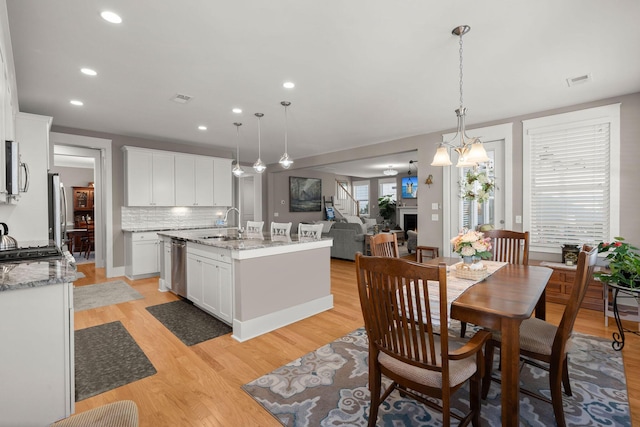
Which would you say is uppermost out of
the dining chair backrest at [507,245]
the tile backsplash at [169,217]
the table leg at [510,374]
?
the tile backsplash at [169,217]

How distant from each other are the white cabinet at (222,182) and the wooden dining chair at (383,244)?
4.93m

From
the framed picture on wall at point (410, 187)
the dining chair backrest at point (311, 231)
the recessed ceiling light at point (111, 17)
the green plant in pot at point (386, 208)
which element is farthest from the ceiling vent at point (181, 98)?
the green plant in pot at point (386, 208)

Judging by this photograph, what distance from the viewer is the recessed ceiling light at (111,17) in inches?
83.5

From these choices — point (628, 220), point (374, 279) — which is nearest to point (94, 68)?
point (374, 279)

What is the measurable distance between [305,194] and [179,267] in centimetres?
656

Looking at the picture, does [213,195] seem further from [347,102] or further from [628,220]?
[628,220]

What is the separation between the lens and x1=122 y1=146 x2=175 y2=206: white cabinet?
5.46 meters

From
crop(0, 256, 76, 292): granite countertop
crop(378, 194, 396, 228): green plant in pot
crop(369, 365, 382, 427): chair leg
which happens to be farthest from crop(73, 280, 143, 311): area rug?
crop(378, 194, 396, 228): green plant in pot

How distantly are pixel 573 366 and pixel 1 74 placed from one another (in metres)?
4.63

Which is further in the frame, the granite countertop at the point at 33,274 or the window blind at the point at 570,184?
the window blind at the point at 570,184

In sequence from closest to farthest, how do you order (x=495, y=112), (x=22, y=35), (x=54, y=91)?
1. (x=22, y=35)
2. (x=54, y=91)
3. (x=495, y=112)

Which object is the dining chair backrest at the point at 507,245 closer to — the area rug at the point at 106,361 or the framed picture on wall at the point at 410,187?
the area rug at the point at 106,361

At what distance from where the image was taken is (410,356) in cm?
147

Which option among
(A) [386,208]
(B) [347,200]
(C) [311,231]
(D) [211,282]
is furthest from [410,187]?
(D) [211,282]
